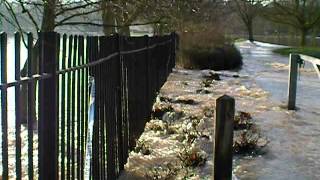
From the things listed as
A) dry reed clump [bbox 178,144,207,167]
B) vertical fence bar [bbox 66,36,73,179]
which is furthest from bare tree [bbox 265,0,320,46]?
vertical fence bar [bbox 66,36,73,179]

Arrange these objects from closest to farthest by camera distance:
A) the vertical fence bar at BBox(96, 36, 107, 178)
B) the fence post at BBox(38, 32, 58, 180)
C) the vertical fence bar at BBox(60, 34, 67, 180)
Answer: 1. the fence post at BBox(38, 32, 58, 180)
2. the vertical fence bar at BBox(60, 34, 67, 180)
3. the vertical fence bar at BBox(96, 36, 107, 178)

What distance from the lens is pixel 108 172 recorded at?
208 inches

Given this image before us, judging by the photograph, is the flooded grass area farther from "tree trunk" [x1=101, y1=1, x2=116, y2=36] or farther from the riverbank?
"tree trunk" [x1=101, y1=1, x2=116, y2=36]

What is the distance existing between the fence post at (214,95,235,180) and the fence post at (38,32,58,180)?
121 cm

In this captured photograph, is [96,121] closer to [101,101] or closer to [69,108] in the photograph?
[101,101]

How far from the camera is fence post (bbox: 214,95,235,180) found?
4.11 meters

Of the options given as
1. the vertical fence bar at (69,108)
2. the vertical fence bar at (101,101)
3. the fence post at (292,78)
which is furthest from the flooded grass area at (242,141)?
the vertical fence bar at (69,108)

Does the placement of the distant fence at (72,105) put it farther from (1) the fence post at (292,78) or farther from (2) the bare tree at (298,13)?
(2) the bare tree at (298,13)

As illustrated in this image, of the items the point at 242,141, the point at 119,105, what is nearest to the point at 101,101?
the point at 119,105

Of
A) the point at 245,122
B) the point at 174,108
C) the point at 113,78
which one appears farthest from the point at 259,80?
the point at 113,78

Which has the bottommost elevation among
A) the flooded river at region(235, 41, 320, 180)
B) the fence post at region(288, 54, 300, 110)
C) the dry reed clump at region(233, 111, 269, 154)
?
the flooded river at region(235, 41, 320, 180)

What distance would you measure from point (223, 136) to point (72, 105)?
1.11 m

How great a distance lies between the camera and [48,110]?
11.2 ft

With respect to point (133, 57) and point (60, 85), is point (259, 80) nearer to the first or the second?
point (133, 57)
